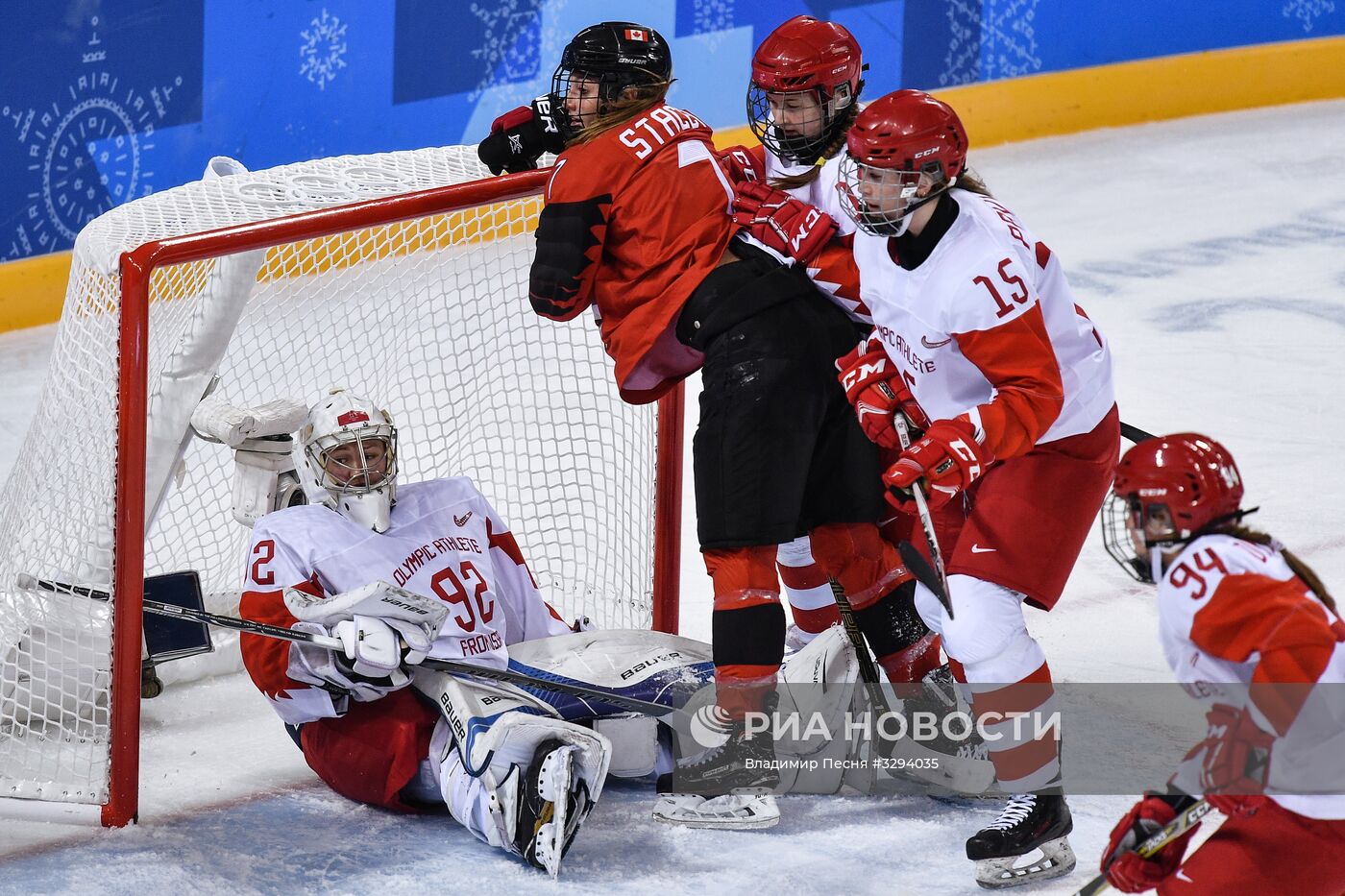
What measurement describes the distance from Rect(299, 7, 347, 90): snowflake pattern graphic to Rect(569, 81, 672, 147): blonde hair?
3033 mm

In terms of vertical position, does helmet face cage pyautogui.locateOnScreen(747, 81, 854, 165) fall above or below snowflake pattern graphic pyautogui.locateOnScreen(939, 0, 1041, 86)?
below

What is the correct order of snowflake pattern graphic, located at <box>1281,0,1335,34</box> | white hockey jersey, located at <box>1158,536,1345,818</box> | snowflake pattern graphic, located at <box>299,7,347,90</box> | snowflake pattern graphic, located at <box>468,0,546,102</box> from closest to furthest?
white hockey jersey, located at <box>1158,536,1345,818</box>
snowflake pattern graphic, located at <box>299,7,347,90</box>
snowflake pattern graphic, located at <box>468,0,546,102</box>
snowflake pattern graphic, located at <box>1281,0,1335,34</box>

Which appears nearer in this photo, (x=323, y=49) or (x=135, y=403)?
(x=135, y=403)

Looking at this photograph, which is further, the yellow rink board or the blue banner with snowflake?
the yellow rink board

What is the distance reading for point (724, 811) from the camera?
2871 mm

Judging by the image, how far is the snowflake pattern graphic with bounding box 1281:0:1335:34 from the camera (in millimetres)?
7578

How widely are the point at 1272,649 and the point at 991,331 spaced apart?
683 millimetres

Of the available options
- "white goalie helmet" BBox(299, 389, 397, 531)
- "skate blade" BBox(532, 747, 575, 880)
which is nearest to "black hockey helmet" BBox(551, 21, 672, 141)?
"white goalie helmet" BBox(299, 389, 397, 531)

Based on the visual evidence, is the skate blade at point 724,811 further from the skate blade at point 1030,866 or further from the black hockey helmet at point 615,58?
the black hockey helmet at point 615,58

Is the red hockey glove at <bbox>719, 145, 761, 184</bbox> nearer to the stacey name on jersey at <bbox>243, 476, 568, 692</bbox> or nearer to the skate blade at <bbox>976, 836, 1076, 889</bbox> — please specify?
the stacey name on jersey at <bbox>243, 476, 568, 692</bbox>

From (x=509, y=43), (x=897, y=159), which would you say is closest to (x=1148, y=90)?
(x=509, y=43)

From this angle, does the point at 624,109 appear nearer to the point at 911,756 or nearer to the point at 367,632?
the point at 367,632

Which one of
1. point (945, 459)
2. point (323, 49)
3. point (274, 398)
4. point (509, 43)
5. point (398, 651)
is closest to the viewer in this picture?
point (945, 459)

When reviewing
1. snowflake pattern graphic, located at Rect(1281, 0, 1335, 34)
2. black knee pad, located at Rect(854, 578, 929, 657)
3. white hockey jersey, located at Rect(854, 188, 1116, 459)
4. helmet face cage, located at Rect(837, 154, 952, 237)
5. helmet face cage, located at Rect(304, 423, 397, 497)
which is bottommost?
black knee pad, located at Rect(854, 578, 929, 657)
